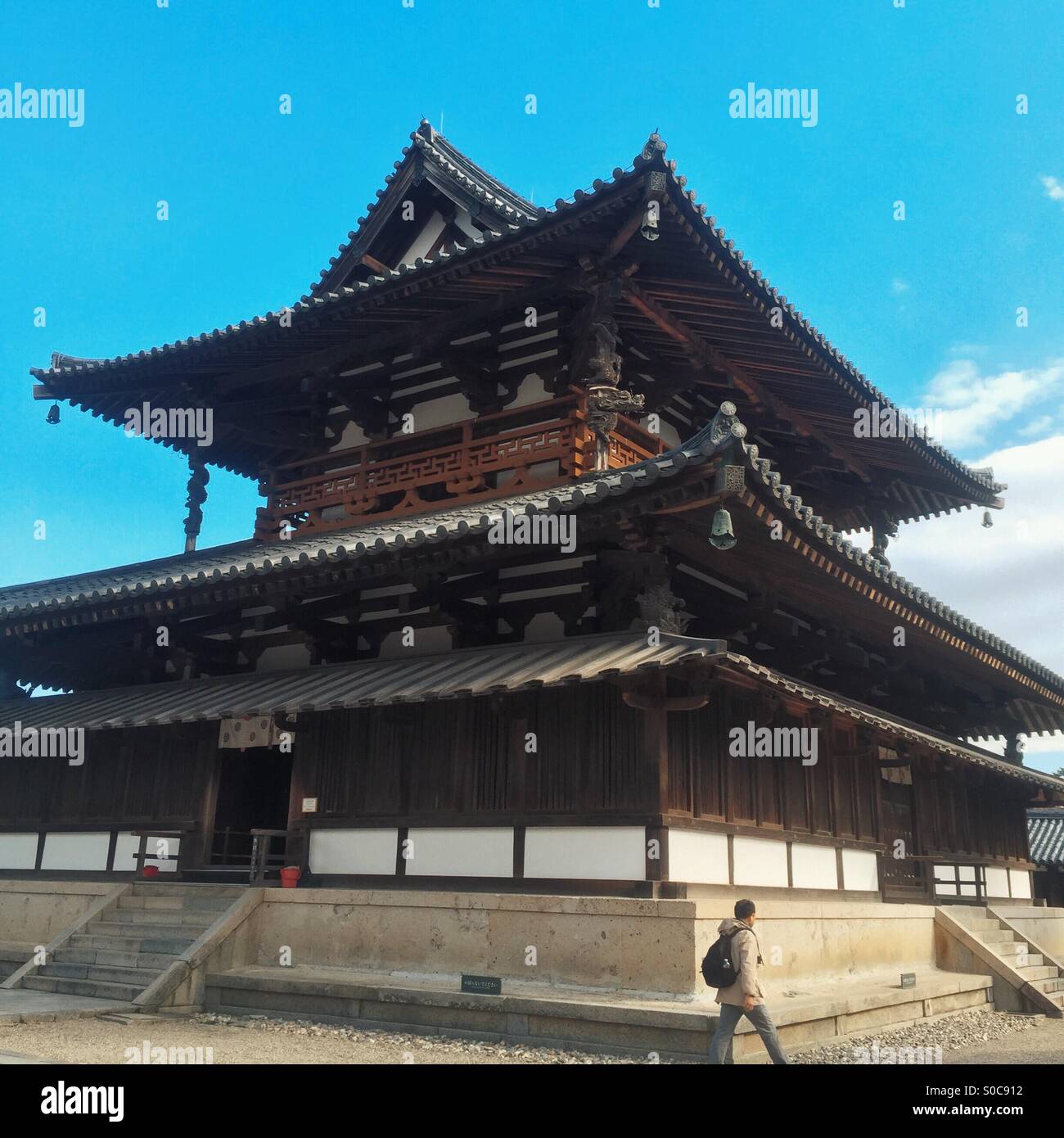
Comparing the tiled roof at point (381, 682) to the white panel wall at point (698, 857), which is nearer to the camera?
the tiled roof at point (381, 682)

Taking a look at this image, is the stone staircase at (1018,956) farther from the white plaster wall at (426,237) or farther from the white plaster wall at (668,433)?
the white plaster wall at (426,237)

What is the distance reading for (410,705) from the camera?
525 inches

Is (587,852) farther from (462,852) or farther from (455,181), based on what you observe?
(455,181)

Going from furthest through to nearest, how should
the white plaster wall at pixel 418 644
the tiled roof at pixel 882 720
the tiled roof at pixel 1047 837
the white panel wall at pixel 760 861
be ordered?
1. the tiled roof at pixel 1047 837
2. the white plaster wall at pixel 418 644
3. the white panel wall at pixel 760 861
4. the tiled roof at pixel 882 720

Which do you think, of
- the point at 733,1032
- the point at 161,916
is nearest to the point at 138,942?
the point at 161,916

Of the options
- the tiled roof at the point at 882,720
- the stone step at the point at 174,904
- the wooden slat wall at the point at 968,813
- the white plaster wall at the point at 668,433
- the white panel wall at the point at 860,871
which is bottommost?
the stone step at the point at 174,904

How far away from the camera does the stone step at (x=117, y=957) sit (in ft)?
42.4

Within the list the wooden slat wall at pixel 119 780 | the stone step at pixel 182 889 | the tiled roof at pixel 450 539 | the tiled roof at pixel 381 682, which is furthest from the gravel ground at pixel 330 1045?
the tiled roof at pixel 450 539

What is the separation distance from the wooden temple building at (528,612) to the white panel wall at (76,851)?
0.20 ft

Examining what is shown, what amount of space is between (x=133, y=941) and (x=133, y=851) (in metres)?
2.24

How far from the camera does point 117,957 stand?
523 inches
